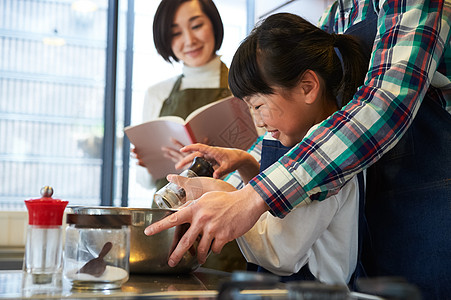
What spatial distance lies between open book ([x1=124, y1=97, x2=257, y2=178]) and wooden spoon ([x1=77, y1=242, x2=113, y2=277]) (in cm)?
108

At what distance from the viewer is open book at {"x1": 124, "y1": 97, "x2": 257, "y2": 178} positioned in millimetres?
1910

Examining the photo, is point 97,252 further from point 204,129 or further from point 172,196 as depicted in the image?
point 204,129

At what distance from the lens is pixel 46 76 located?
3.47 metres

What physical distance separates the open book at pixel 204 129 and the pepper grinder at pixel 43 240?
3.43 feet

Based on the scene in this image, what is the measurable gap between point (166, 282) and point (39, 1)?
9.80 feet

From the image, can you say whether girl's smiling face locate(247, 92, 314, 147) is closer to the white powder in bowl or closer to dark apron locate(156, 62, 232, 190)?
the white powder in bowl

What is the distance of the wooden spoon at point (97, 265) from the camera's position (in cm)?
81

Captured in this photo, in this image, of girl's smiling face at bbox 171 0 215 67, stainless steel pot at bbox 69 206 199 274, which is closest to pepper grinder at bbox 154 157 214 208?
→ stainless steel pot at bbox 69 206 199 274

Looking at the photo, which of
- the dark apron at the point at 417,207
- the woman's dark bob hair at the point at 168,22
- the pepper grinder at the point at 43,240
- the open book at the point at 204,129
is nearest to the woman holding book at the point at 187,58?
the woman's dark bob hair at the point at 168,22

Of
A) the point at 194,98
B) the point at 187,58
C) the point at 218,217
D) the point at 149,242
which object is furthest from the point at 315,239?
the point at 187,58

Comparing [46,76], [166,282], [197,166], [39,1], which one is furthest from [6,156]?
[166,282]

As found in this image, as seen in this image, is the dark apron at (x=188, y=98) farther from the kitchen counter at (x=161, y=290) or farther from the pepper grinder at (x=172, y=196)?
the kitchen counter at (x=161, y=290)

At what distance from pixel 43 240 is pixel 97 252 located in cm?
10

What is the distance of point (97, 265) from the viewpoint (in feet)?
2.69
